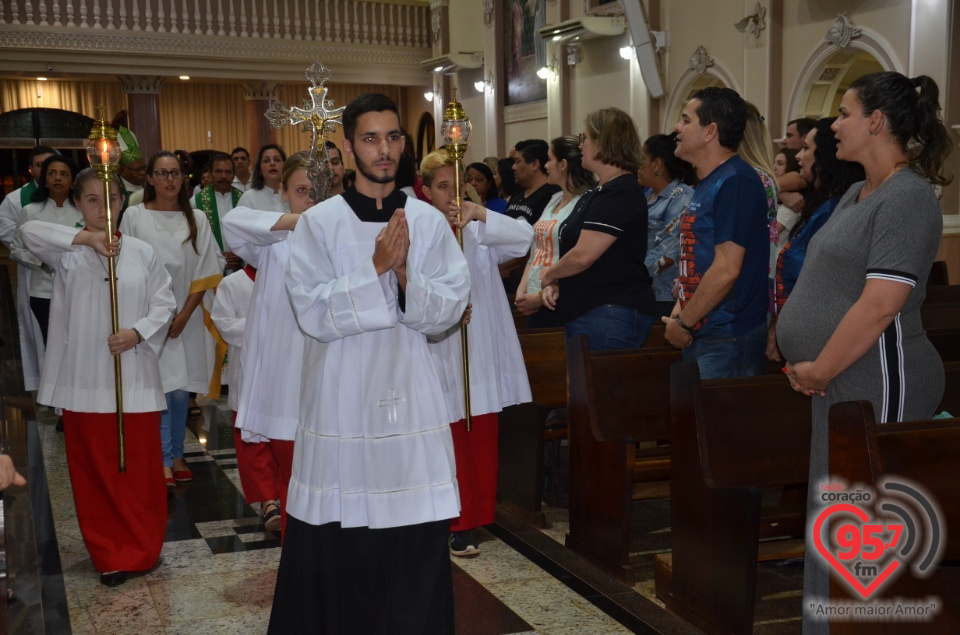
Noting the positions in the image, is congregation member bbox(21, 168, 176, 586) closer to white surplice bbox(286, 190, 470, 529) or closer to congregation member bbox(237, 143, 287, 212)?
white surplice bbox(286, 190, 470, 529)

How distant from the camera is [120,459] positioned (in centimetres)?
392

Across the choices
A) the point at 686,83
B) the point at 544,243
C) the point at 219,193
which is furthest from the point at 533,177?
the point at 686,83

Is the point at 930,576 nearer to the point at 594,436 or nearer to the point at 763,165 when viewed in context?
the point at 594,436

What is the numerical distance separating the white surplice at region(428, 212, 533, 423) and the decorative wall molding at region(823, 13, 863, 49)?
6.58 meters

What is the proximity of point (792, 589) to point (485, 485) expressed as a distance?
128 cm

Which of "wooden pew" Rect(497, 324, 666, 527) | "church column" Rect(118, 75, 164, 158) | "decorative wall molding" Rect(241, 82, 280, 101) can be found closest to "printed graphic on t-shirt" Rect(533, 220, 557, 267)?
"wooden pew" Rect(497, 324, 666, 527)

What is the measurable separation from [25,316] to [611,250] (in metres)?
5.04

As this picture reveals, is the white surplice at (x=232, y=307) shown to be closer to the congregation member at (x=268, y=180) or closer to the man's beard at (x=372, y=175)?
the congregation member at (x=268, y=180)

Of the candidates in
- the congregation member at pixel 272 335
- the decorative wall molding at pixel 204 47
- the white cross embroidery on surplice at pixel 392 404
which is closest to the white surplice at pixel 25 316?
the congregation member at pixel 272 335

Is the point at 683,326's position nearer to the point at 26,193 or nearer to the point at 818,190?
the point at 818,190

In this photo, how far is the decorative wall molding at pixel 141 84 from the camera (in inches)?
715

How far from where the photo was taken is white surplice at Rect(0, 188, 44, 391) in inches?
295

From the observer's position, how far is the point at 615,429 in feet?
13.2

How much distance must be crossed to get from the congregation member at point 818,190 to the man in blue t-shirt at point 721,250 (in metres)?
0.15
